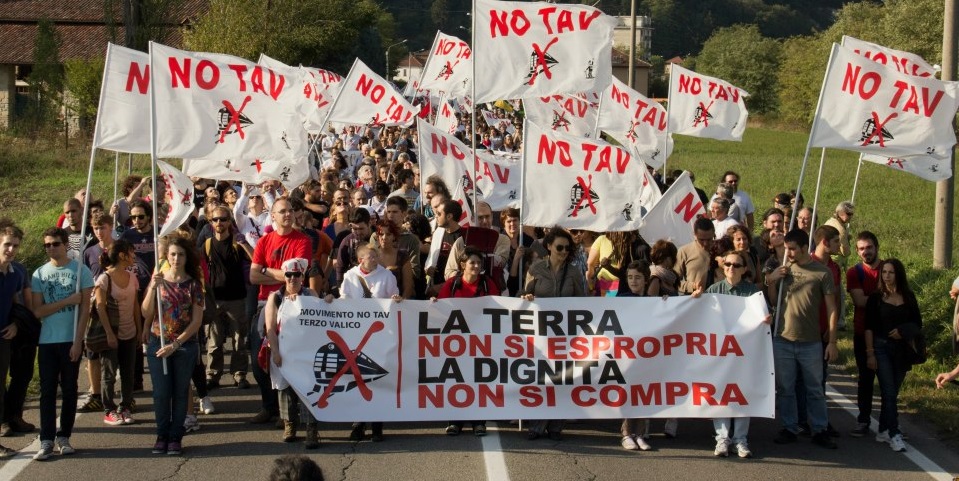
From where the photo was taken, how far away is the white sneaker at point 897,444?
30.3ft

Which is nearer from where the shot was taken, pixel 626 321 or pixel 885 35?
pixel 626 321

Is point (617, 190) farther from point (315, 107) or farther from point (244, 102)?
point (315, 107)

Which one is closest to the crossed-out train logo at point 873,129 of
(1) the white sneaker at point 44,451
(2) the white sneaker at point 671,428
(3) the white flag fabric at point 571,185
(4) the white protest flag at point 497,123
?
(3) the white flag fabric at point 571,185

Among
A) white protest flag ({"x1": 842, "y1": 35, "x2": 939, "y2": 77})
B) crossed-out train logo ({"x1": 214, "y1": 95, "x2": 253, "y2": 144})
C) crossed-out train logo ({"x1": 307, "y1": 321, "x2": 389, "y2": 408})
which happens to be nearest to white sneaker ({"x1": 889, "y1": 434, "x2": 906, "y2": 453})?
white protest flag ({"x1": 842, "y1": 35, "x2": 939, "y2": 77})

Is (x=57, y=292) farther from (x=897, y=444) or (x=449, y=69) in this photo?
(x=449, y=69)

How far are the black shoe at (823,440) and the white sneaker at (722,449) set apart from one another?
74cm

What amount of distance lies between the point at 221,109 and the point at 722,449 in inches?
187

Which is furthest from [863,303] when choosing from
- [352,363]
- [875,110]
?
[352,363]

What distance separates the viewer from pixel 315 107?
19.2 meters

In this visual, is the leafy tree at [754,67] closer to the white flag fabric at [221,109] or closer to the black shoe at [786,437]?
the white flag fabric at [221,109]

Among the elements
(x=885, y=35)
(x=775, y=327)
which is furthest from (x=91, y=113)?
(x=885, y=35)

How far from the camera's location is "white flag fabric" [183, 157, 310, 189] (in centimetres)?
1080

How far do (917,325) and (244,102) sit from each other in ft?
18.3

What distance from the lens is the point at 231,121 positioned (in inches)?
403
